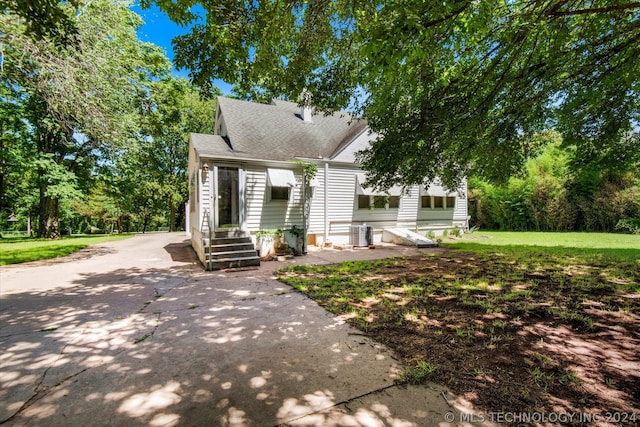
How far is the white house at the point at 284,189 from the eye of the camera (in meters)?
9.34

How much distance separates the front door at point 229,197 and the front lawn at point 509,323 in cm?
383

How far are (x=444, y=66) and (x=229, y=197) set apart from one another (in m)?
7.95

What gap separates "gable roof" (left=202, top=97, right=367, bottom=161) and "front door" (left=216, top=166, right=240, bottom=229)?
0.76m

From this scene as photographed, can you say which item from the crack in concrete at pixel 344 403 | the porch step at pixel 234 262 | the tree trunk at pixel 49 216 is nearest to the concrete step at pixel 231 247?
the porch step at pixel 234 262

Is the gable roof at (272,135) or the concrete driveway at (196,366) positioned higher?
the gable roof at (272,135)

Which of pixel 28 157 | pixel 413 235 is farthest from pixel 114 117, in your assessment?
pixel 413 235

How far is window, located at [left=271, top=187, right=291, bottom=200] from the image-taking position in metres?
10.9

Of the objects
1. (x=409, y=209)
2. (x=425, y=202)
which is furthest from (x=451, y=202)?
(x=409, y=209)

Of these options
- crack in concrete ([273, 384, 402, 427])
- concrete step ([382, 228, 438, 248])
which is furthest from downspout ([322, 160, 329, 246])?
crack in concrete ([273, 384, 402, 427])

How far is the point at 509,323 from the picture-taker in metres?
3.67

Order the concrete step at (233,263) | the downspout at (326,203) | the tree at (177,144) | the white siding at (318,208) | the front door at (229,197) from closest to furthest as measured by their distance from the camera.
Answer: the concrete step at (233,263)
the front door at (229,197)
the white siding at (318,208)
the downspout at (326,203)
the tree at (177,144)

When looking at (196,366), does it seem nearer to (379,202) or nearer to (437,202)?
(379,202)

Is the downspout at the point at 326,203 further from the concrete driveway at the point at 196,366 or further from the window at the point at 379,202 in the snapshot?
the concrete driveway at the point at 196,366

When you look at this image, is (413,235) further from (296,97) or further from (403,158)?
(296,97)
